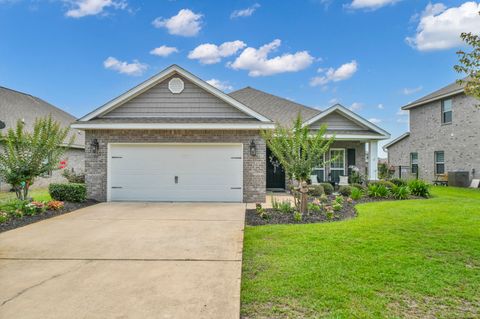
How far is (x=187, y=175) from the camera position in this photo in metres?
11.4

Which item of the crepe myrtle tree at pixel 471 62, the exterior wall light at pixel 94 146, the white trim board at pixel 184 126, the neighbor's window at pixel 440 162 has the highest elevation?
the crepe myrtle tree at pixel 471 62

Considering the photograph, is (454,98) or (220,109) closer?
(220,109)

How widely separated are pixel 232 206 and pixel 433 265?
6468mm

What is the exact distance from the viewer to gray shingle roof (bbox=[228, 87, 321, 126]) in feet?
53.4

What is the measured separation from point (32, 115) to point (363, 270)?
21.3m

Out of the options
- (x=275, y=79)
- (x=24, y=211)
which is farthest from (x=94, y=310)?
(x=275, y=79)

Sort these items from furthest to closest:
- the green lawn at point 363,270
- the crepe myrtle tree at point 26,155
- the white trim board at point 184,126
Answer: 1. the white trim board at point 184,126
2. the crepe myrtle tree at point 26,155
3. the green lawn at point 363,270

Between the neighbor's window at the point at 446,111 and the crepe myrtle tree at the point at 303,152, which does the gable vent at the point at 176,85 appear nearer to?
the crepe myrtle tree at the point at 303,152

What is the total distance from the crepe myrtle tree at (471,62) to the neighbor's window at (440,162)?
1705cm

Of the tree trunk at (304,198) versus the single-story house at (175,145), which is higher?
the single-story house at (175,145)

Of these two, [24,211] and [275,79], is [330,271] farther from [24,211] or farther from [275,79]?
[275,79]

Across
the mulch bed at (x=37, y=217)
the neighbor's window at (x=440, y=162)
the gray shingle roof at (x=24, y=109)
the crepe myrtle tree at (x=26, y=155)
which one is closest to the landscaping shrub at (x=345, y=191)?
the mulch bed at (x=37, y=217)

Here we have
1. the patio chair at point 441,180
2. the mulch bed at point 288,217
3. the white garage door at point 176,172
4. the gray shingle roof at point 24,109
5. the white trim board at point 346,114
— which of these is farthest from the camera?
the patio chair at point 441,180

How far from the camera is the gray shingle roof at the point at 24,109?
17.3 m
